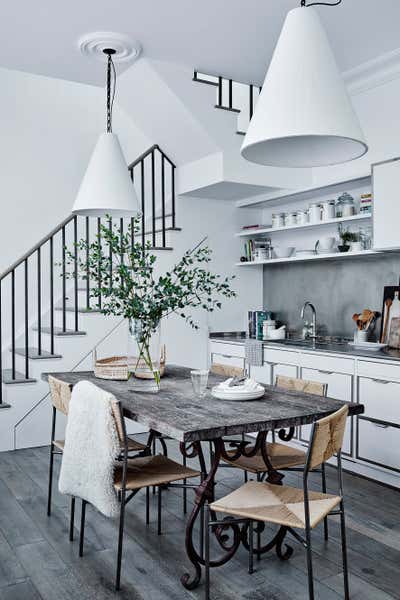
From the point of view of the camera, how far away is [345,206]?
4.88 meters

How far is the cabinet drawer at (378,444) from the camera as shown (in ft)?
12.8

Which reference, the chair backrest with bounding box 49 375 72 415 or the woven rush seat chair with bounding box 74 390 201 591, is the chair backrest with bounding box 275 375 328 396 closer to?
the woven rush seat chair with bounding box 74 390 201 591

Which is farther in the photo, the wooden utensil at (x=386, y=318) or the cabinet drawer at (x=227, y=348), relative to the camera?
the cabinet drawer at (x=227, y=348)

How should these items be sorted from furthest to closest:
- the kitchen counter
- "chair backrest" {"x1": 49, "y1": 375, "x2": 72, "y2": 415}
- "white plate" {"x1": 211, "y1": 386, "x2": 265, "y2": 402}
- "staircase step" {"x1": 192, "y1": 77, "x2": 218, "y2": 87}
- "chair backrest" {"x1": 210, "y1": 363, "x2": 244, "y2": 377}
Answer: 1. "staircase step" {"x1": 192, "y1": 77, "x2": 218, "y2": 87}
2. the kitchen counter
3. "chair backrest" {"x1": 210, "y1": 363, "x2": 244, "y2": 377}
4. "chair backrest" {"x1": 49, "y1": 375, "x2": 72, "y2": 415}
5. "white plate" {"x1": 211, "y1": 386, "x2": 265, "y2": 402}

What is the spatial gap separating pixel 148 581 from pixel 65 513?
101 centimetres

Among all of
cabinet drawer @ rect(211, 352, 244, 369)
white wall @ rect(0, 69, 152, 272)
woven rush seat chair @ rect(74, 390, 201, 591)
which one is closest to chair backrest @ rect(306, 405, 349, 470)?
woven rush seat chair @ rect(74, 390, 201, 591)

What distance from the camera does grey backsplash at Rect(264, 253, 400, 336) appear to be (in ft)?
15.9

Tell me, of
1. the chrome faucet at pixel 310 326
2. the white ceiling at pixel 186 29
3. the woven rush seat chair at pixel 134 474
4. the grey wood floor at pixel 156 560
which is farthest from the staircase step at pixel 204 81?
the grey wood floor at pixel 156 560

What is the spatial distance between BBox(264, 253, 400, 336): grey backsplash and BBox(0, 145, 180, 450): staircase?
1.25 meters

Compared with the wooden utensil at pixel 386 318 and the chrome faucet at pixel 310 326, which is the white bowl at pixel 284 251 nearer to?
the chrome faucet at pixel 310 326

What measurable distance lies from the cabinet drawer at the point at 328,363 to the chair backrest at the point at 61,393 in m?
2.12

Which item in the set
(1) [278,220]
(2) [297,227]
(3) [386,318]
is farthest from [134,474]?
(1) [278,220]

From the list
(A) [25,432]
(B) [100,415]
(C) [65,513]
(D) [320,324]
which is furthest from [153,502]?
(D) [320,324]

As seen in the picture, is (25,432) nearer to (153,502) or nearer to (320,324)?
(153,502)
